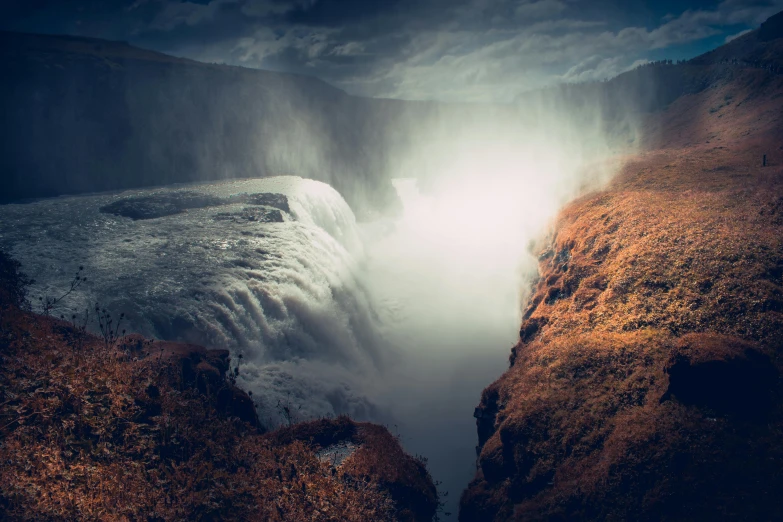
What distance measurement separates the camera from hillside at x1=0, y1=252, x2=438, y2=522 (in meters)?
7.58

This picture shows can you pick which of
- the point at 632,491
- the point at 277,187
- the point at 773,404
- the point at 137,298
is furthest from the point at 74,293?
the point at 277,187

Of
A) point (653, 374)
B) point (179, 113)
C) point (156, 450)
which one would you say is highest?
point (179, 113)

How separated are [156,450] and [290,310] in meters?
14.5

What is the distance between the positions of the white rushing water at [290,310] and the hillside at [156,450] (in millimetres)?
5843

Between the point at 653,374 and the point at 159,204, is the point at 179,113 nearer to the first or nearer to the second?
the point at 159,204

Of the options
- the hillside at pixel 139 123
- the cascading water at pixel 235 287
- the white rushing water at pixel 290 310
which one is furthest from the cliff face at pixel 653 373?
the hillside at pixel 139 123

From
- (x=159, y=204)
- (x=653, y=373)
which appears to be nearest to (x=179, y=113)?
(x=159, y=204)

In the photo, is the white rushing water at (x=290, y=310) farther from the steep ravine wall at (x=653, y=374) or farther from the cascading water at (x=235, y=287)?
the steep ravine wall at (x=653, y=374)

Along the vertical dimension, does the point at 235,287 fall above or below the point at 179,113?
below

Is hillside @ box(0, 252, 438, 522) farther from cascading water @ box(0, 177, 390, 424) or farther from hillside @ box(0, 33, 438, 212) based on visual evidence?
hillside @ box(0, 33, 438, 212)

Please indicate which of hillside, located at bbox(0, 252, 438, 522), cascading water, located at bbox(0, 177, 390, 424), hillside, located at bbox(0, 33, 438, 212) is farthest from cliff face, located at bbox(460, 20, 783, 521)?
hillside, located at bbox(0, 33, 438, 212)

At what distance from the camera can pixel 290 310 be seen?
23.7 metres

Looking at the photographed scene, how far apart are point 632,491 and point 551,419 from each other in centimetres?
383

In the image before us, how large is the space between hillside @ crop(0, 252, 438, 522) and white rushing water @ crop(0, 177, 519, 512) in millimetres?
5843
